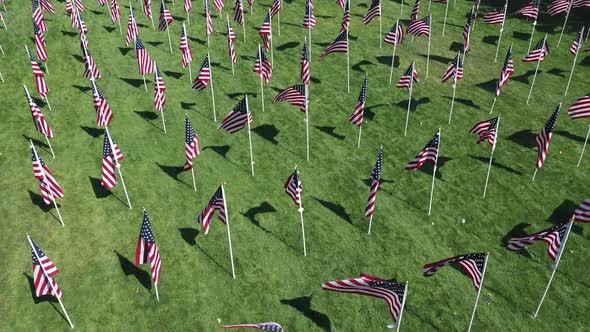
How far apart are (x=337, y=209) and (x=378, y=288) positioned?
7.77m

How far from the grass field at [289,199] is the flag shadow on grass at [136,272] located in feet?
0.25

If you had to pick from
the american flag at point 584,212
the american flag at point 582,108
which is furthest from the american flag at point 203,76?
the american flag at point 582,108

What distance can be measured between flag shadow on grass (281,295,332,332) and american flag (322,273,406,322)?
3.02 meters

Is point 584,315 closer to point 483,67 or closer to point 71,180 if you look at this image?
point 483,67

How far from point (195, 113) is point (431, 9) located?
24056 mm

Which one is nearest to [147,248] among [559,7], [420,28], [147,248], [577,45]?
[147,248]

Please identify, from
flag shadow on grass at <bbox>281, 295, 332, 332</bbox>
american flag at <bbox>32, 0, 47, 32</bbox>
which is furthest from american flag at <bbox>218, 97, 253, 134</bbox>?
american flag at <bbox>32, 0, 47, 32</bbox>

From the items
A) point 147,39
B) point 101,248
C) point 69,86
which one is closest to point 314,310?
point 101,248

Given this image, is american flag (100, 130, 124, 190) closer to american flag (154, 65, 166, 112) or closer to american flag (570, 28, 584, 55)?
american flag (154, 65, 166, 112)

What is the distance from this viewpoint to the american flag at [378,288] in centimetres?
1327

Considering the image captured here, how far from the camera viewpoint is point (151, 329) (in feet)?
52.6

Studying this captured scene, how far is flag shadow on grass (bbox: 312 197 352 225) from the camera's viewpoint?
20578mm

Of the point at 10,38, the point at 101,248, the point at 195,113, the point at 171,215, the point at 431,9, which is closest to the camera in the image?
the point at 101,248

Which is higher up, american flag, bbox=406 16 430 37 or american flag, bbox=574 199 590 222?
american flag, bbox=406 16 430 37
